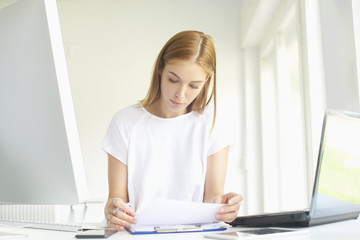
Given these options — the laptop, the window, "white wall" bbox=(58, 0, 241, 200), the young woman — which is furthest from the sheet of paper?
"white wall" bbox=(58, 0, 241, 200)

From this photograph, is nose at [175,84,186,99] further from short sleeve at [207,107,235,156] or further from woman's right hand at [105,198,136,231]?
woman's right hand at [105,198,136,231]

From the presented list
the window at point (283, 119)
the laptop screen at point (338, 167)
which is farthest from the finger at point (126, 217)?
the window at point (283, 119)

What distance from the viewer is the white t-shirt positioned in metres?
1.35

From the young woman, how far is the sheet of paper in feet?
1.40

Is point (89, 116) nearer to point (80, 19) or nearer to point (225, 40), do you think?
point (80, 19)

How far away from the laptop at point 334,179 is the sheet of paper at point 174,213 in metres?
0.11

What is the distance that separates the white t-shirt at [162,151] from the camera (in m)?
1.35

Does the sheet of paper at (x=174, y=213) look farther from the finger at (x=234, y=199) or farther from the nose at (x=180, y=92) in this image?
the nose at (x=180, y=92)

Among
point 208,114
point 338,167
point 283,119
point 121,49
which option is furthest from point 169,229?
point 121,49

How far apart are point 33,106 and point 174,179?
2.20 ft

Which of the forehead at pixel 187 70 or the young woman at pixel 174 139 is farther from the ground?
the forehead at pixel 187 70

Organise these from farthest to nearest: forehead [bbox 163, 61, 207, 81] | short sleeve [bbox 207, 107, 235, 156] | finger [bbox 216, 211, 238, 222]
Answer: short sleeve [bbox 207, 107, 235, 156]
forehead [bbox 163, 61, 207, 81]
finger [bbox 216, 211, 238, 222]

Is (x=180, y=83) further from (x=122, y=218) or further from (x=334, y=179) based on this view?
(x=334, y=179)

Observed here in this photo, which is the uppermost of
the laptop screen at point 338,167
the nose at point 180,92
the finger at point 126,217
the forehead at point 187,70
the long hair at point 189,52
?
the long hair at point 189,52
